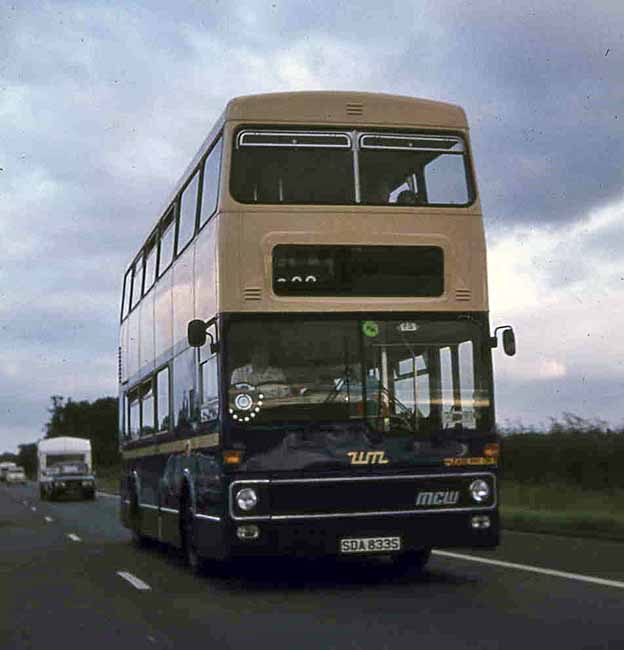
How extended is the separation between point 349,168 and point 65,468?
44.0 m

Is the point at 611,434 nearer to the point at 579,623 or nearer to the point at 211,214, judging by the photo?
the point at 211,214

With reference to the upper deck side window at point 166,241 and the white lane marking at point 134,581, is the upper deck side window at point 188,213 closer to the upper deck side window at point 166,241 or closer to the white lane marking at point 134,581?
the upper deck side window at point 166,241

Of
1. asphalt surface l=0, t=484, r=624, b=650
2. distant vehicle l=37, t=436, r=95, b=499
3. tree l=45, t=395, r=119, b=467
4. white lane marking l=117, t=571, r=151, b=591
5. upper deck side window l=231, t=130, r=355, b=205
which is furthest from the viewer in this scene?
tree l=45, t=395, r=119, b=467

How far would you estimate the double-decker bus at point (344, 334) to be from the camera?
12711 millimetres

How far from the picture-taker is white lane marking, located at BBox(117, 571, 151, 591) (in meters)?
14.1

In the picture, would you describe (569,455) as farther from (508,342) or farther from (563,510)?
(508,342)

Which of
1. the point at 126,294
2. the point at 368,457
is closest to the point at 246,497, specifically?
the point at 368,457

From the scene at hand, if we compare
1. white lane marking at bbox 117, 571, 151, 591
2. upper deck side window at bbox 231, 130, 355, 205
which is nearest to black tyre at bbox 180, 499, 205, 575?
white lane marking at bbox 117, 571, 151, 591

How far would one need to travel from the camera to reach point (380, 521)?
12.8 metres

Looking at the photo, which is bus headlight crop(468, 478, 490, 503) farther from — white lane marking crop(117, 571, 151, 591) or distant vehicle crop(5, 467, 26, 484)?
distant vehicle crop(5, 467, 26, 484)

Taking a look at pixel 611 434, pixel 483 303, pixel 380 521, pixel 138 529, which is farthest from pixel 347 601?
pixel 611 434

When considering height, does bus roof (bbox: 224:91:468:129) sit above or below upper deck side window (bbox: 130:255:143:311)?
above

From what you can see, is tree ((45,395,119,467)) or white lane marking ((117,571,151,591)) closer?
white lane marking ((117,571,151,591))

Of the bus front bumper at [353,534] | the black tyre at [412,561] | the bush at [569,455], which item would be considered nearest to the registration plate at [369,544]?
the bus front bumper at [353,534]
